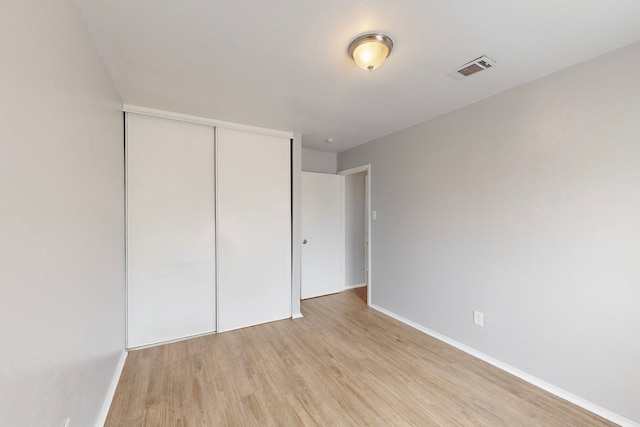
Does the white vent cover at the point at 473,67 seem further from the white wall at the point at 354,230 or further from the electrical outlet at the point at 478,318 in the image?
the white wall at the point at 354,230

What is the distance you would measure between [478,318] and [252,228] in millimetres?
2538

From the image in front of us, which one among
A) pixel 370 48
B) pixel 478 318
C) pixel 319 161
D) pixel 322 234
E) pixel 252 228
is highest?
pixel 370 48

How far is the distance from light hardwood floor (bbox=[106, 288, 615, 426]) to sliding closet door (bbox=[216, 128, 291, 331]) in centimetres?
40

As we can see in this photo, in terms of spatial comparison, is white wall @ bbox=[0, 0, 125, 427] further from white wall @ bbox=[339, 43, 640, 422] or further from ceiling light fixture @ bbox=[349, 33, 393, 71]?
white wall @ bbox=[339, 43, 640, 422]

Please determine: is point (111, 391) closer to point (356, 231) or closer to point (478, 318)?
point (478, 318)

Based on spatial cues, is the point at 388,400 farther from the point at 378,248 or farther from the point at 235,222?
the point at 235,222

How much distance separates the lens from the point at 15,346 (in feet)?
2.66

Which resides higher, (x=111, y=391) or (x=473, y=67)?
(x=473, y=67)

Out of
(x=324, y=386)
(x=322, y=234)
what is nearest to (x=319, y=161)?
(x=322, y=234)

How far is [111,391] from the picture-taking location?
190 cm

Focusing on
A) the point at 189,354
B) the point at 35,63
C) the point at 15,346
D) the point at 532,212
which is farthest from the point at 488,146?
the point at 189,354

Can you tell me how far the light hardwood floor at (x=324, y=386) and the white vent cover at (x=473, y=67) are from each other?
95.4 inches

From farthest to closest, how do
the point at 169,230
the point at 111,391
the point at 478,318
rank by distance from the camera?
the point at 169,230 < the point at 478,318 < the point at 111,391

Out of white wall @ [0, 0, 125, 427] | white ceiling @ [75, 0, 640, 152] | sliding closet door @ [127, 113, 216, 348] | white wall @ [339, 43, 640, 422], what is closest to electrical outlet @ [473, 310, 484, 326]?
white wall @ [339, 43, 640, 422]
